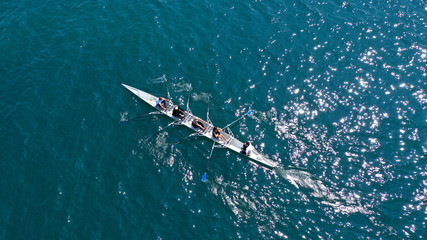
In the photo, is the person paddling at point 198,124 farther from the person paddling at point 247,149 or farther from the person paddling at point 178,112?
the person paddling at point 247,149

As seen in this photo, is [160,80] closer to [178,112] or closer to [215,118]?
[178,112]

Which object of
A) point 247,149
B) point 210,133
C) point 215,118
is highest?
point 247,149

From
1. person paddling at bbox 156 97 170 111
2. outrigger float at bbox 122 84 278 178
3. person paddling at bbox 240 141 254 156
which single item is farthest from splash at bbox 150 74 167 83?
person paddling at bbox 240 141 254 156

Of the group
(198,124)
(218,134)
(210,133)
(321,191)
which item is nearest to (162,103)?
(198,124)

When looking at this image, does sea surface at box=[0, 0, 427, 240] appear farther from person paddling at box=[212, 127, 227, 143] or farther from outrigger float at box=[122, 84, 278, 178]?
person paddling at box=[212, 127, 227, 143]

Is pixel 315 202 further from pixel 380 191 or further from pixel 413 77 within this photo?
pixel 413 77

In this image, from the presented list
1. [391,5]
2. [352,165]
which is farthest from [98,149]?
[391,5]

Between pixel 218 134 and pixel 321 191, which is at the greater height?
pixel 321 191
